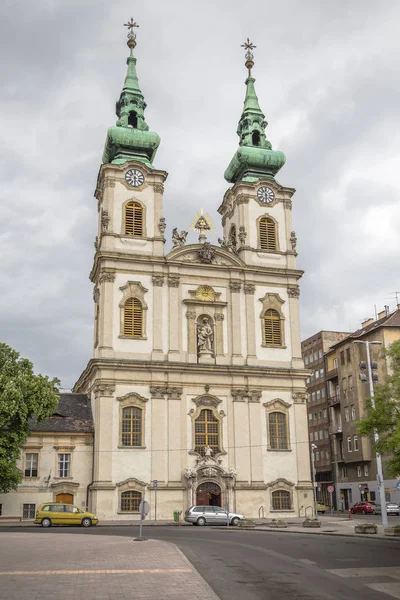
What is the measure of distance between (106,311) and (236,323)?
33.8 feet

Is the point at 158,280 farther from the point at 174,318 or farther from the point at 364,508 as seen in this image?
the point at 364,508

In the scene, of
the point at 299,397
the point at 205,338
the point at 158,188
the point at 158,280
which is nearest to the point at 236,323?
the point at 205,338

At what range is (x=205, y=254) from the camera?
177ft

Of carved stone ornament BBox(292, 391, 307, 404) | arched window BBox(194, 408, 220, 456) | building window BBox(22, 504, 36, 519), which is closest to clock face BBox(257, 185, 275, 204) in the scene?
carved stone ornament BBox(292, 391, 307, 404)

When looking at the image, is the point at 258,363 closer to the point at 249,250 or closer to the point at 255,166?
the point at 249,250

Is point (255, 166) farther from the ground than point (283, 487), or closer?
farther from the ground

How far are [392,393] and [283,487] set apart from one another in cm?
2320

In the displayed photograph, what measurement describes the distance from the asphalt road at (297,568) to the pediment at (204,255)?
2871cm

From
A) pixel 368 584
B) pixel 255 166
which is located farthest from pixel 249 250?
pixel 368 584

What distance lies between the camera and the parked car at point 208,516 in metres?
42.8

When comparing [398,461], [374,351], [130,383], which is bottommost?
[398,461]

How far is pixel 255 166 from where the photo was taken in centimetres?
6009

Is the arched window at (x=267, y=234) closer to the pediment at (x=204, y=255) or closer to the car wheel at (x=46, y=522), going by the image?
the pediment at (x=204, y=255)

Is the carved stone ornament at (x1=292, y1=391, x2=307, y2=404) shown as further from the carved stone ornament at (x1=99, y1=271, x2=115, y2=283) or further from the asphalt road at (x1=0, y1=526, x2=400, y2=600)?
the asphalt road at (x1=0, y1=526, x2=400, y2=600)
